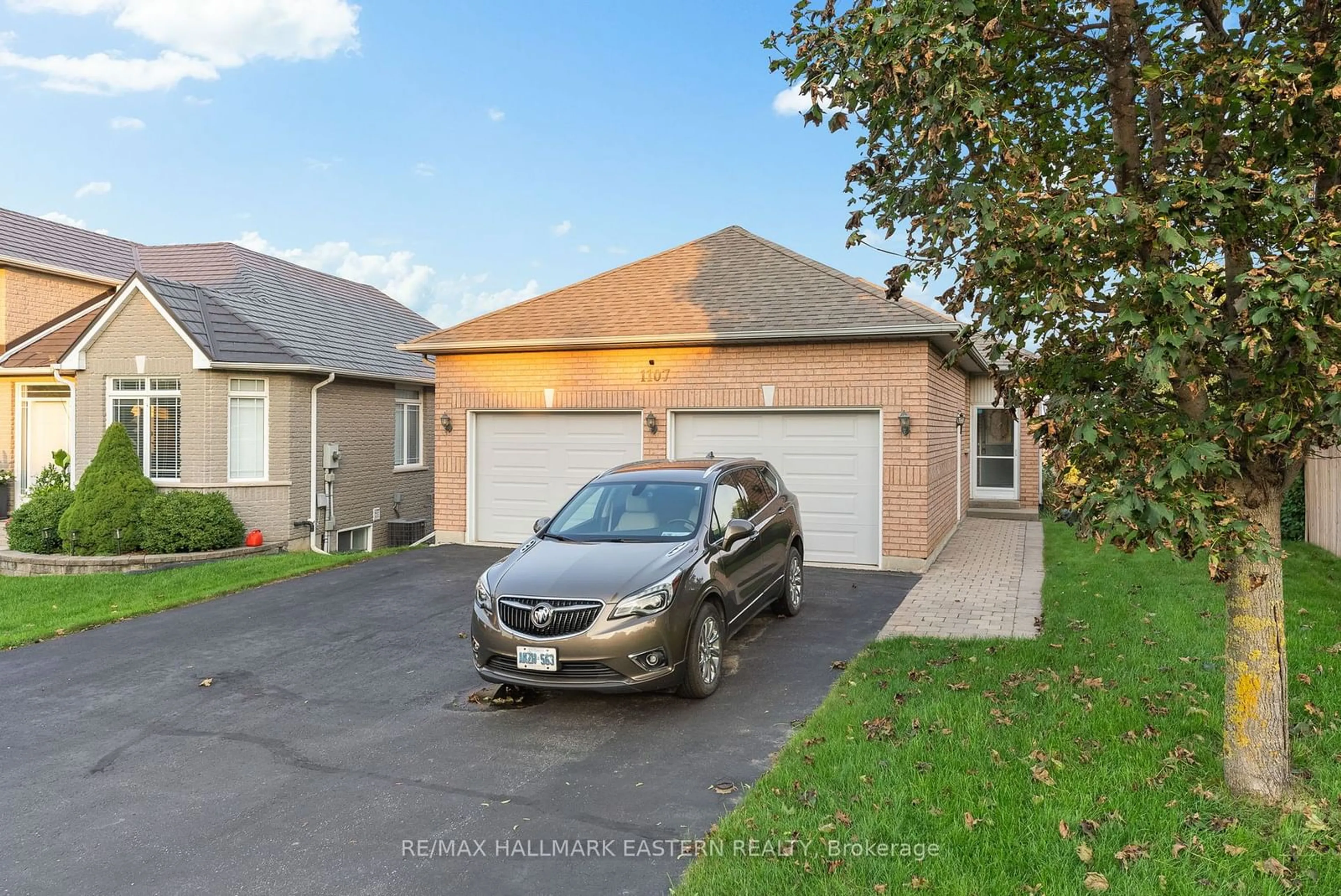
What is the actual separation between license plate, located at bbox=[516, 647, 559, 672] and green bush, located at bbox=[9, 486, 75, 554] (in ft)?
39.3

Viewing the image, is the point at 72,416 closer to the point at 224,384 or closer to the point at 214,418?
the point at 214,418

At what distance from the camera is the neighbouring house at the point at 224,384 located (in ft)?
46.3

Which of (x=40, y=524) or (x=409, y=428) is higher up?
(x=409, y=428)

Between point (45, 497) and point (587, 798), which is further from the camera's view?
point (45, 497)

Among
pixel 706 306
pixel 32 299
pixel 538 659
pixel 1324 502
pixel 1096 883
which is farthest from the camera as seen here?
pixel 32 299

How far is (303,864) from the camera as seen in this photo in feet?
11.9

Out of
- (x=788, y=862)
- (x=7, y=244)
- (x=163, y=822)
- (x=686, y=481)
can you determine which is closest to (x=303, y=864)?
(x=163, y=822)

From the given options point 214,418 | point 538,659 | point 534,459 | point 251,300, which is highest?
point 251,300

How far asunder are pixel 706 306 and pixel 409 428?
911 centimetres

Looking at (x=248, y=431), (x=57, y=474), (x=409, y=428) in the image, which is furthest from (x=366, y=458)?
(x=57, y=474)

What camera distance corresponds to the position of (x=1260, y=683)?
3801mm

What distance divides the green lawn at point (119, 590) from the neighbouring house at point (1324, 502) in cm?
1364

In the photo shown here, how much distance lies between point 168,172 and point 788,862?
22596mm

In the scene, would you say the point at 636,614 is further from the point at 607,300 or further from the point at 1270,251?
the point at 607,300
